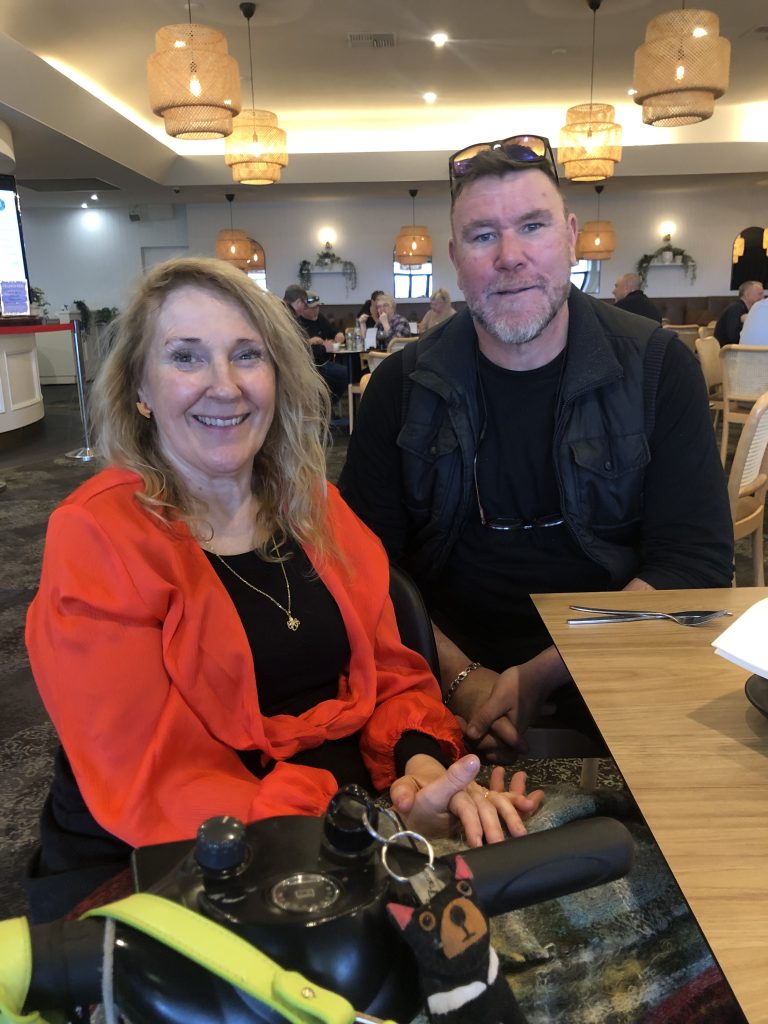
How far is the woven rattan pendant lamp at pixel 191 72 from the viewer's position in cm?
487

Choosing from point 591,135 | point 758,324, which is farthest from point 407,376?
point 591,135

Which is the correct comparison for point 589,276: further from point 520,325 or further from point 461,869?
point 461,869

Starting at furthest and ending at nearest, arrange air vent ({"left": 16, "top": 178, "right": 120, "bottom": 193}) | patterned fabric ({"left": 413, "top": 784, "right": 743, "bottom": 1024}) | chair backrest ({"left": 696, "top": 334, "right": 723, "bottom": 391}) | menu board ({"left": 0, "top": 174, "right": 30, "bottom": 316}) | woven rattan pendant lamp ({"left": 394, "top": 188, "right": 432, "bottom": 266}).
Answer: woven rattan pendant lamp ({"left": 394, "top": 188, "right": 432, "bottom": 266}) → air vent ({"left": 16, "top": 178, "right": 120, "bottom": 193}) → menu board ({"left": 0, "top": 174, "right": 30, "bottom": 316}) → chair backrest ({"left": 696, "top": 334, "right": 723, "bottom": 391}) → patterned fabric ({"left": 413, "top": 784, "right": 743, "bottom": 1024})

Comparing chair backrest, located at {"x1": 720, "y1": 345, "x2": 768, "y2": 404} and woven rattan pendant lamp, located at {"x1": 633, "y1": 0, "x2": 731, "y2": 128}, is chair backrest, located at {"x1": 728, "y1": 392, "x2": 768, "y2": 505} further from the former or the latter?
woven rattan pendant lamp, located at {"x1": 633, "y1": 0, "x2": 731, "y2": 128}

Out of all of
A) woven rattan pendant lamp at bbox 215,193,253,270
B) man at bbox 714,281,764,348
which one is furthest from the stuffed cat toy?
woven rattan pendant lamp at bbox 215,193,253,270

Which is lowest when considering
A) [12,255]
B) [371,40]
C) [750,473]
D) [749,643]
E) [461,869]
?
[750,473]

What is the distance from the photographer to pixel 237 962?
1.04 feet

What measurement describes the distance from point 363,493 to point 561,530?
44cm

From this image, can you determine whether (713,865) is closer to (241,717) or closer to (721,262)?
(241,717)

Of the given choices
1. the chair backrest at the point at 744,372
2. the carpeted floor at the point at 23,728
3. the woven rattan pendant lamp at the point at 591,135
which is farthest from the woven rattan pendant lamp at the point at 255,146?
the chair backrest at the point at 744,372

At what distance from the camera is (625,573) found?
1.61 meters

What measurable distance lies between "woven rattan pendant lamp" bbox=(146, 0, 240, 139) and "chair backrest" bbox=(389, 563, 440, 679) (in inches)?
186

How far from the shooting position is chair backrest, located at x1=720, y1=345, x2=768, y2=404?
4.73 m

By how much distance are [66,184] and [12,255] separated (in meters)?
3.11
